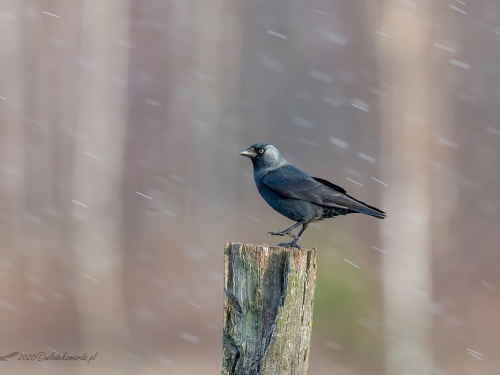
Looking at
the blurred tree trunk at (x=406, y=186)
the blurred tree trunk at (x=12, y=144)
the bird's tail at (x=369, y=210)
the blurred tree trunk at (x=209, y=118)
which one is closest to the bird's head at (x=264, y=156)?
the bird's tail at (x=369, y=210)

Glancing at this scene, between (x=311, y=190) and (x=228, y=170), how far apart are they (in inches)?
586

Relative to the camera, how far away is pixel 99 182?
14.0 metres

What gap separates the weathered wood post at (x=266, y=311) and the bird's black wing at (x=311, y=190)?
165 cm

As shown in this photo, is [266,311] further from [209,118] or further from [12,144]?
[209,118]

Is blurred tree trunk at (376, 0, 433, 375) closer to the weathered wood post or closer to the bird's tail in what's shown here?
the bird's tail

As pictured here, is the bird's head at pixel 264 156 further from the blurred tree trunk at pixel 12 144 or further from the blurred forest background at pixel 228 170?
the blurred tree trunk at pixel 12 144

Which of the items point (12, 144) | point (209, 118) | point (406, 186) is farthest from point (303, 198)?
point (209, 118)

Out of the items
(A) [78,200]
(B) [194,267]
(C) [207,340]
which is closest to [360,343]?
(C) [207,340]

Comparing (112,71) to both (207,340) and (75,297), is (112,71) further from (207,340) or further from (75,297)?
(207,340)

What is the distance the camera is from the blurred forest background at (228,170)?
10523mm

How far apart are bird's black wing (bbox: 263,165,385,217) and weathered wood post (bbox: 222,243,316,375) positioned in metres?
1.65

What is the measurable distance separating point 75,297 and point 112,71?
6.48 m

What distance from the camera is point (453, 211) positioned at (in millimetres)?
14742

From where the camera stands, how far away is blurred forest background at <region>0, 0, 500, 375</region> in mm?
10523
